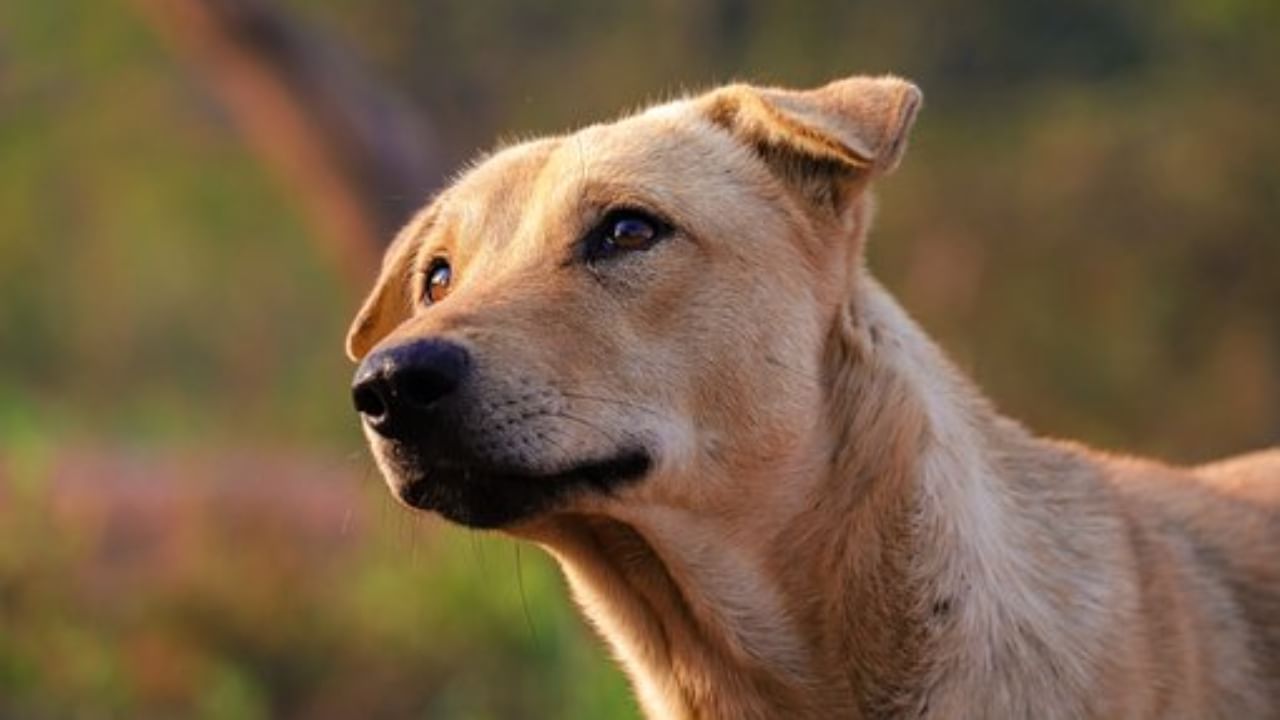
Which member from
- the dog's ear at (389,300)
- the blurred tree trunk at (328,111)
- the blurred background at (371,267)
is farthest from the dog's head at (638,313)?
the blurred tree trunk at (328,111)

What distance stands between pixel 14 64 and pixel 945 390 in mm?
9249

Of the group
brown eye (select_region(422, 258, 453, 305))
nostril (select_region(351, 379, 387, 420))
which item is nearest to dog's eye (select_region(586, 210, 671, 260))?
brown eye (select_region(422, 258, 453, 305))

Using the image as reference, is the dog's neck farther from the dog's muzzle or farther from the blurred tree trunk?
the blurred tree trunk

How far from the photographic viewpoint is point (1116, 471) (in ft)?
15.3

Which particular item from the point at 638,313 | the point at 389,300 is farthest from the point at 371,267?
the point at 638,313

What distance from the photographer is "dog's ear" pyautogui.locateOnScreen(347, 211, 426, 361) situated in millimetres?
4824

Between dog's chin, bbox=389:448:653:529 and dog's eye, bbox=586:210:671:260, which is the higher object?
dog's eye, bbox=586:210:671:260

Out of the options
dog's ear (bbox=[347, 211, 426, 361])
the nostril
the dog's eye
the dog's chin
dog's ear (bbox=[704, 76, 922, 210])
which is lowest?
the dog's chin

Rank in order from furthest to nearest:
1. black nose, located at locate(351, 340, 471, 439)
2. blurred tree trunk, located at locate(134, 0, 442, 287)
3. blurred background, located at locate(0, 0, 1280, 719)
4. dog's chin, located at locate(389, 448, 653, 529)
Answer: blurred tree trunk, located at locate(134, 0, 442, 287) → blurred background, located at locate(0, 0, 1280, 719) → dog's chin, located at locate(389, 448, 653, 529) → black nose, located at locate(351, 340, 471, 439)

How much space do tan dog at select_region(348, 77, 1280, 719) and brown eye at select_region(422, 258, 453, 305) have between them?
3.1 inches

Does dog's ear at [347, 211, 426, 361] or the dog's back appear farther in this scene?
dog's ear at [347, 211, 426, 361]

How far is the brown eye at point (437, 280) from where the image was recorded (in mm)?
4566

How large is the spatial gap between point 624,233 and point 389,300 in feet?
2.62

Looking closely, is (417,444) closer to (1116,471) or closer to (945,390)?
(945,390)
